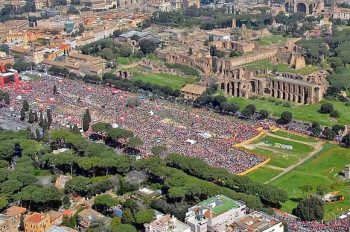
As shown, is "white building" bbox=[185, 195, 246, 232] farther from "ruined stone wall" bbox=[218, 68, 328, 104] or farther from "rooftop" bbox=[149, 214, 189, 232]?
"ruined stone wall" bbox=[218, 68, 328, 104]

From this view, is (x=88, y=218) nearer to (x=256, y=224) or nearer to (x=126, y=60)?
(x=256, y=224)

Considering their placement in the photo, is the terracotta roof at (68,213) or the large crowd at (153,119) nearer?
the terracotta roof at (68,213)

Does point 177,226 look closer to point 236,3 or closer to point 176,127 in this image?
point 176,127

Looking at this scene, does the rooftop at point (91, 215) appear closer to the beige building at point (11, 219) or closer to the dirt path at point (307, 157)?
the beige building at point (11, 219)

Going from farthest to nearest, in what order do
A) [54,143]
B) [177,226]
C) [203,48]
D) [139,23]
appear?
[139,23], [203,48], [54,143], [177,226]

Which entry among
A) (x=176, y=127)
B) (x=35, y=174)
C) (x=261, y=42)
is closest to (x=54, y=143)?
(x=35, y=174)

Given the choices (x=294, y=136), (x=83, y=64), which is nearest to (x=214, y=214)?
(x=294, y=136)

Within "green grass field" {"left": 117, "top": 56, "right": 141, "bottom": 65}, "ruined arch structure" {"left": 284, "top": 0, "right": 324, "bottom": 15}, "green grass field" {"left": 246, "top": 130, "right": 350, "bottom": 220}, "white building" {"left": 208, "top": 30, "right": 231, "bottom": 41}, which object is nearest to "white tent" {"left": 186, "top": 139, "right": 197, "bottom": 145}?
"green grass field" {"left": 246, "top": 130, "right": 350, "bottom": 220}

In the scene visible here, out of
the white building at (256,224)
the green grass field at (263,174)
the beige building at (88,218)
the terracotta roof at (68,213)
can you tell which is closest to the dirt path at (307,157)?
the green grass field at (263,174)

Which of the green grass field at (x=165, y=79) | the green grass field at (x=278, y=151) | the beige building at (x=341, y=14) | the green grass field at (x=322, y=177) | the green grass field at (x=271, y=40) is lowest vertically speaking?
the green grass field at (x=322, y=177)
